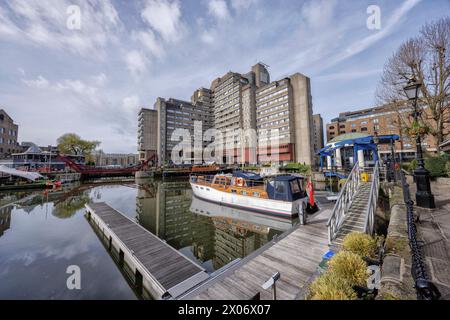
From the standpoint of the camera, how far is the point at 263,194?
46.3 feet

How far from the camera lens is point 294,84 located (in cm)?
5409

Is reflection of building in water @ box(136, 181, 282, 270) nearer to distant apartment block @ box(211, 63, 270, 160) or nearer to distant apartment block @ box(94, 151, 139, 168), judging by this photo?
distant apartment block @ box(211, 63, 270, 160)

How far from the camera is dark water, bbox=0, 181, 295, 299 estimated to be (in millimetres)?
6652

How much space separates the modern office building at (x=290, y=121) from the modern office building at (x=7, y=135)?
73249 millimetres

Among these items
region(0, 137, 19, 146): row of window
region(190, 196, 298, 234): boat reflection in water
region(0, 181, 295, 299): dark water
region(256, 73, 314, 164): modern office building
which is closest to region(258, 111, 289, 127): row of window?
region(256, 73, 314, 164): modern office building

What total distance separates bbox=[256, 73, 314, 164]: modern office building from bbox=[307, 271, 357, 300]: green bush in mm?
51320

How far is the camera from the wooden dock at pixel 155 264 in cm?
550

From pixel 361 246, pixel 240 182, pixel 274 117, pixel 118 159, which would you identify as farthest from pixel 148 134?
pixel 118 159

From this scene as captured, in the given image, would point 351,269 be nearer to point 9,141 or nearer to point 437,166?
point 437,166

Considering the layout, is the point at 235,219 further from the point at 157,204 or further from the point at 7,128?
the point at 7,128

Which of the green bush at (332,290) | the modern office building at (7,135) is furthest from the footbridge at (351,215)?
the modern office building at (7,135)

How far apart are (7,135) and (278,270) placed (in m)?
78.3

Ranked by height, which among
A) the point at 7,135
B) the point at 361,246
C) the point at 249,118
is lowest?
the point at 361,246
